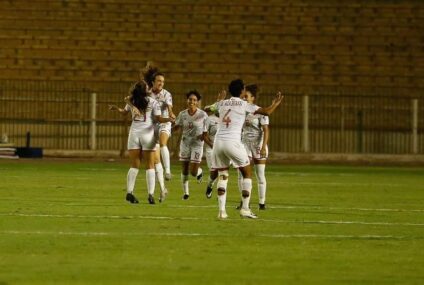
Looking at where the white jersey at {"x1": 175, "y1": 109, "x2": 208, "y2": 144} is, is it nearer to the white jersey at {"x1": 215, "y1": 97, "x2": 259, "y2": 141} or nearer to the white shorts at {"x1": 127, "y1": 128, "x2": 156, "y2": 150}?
the white shorts at {"x1": 127, "y1": 128, "x2": 156, "y2": 150}

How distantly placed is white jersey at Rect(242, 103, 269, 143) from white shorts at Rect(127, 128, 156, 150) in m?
1.59

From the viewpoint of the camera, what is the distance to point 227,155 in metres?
17.6

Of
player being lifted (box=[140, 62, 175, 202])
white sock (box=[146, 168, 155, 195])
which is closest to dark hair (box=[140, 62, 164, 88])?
player being lifted (box=[140, 62, 175, 202])

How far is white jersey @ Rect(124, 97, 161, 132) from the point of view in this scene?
20.4 metres

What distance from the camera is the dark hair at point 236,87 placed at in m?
17.4

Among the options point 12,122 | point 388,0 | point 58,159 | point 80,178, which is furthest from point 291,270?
point 388,0

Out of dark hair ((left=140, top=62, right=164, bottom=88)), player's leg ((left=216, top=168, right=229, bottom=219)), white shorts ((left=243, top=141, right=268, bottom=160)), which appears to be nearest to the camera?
player's leg ((left=216, top=168, right=229, bottom=219))

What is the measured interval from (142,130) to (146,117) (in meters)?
0.26

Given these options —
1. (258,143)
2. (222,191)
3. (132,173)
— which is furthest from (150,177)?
(222,191)

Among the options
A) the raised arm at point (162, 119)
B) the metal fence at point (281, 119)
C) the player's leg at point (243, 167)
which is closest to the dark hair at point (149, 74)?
the raised arm at point (162, 119)

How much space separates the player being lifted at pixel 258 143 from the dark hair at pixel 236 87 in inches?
85.2

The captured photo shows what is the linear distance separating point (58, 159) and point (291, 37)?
1059cm

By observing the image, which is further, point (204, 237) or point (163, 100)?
point (163, 100)

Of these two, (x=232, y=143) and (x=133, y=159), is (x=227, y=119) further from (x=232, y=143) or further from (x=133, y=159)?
(x=133, y=159)
